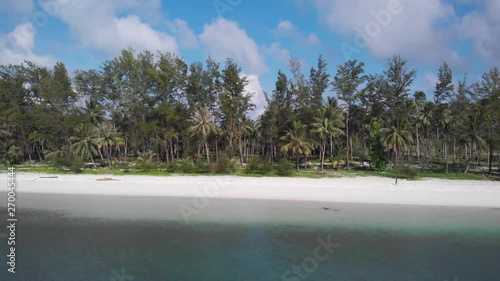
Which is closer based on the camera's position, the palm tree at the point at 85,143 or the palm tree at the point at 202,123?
the palm tree at the point at 85,143

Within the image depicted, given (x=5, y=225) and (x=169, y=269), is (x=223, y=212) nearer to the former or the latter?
(x=169, y=269)

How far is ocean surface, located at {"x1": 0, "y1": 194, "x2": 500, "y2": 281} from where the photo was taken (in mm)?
12930

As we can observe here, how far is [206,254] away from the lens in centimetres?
1445

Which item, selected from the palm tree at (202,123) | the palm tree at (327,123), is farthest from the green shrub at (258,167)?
the palm tree at (202,123)

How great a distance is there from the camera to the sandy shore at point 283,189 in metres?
26.7

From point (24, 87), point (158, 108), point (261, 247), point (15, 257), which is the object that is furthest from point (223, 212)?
point (24, 87)

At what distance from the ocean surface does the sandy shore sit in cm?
198

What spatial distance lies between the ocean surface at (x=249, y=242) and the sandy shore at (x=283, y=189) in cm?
198

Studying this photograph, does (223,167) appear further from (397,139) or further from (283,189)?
(397,139)

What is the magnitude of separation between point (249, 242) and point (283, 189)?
1277cm

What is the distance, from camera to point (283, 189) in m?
28.7

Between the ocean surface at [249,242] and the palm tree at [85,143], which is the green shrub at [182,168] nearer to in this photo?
the palm tree at [85,143]

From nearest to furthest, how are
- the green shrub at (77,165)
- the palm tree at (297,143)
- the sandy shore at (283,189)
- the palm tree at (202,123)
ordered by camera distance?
1. the sandy shore at (283,189)
2. the green shrub at (77,165)
3. the palm tree at (297,143)
4. the palm tree at (202,123)

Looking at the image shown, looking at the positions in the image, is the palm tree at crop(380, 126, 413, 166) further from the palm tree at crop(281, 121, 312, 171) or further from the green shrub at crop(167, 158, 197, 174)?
the green shrub at crop(167, 158, 197, 174)
